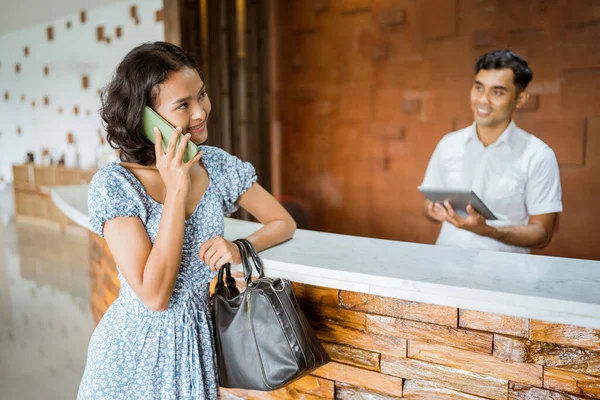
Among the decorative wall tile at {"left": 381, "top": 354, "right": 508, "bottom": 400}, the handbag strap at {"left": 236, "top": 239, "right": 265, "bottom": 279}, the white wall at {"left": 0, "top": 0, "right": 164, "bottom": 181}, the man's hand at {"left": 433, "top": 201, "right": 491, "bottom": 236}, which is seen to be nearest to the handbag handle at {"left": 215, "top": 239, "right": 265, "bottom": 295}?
the handbag strap at {"left": 236, "top": 239, "right": 265, "bottom": 279}

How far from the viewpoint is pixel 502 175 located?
94.9 inches

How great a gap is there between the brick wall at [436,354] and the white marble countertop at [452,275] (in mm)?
81

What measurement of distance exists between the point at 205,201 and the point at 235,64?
128 inches

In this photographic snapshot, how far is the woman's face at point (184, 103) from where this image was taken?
1271 mm

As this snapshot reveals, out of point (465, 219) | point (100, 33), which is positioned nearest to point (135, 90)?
point (465, 219)

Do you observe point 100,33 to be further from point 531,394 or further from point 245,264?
point 531,394

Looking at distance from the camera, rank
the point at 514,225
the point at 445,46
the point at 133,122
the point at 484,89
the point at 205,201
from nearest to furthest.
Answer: the point at 133,122 < the point at 205,201 < the point at 514,225 < the point at 484,89 < the point at 445,46


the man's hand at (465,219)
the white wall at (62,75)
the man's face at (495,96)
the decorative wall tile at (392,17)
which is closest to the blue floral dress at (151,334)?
the man's hand at (465,219)

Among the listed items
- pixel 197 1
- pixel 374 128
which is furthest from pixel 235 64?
pixel 374 128

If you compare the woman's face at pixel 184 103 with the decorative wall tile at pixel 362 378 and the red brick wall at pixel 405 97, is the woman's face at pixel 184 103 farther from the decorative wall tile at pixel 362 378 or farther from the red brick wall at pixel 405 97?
the red brick wall at pixel 405 97

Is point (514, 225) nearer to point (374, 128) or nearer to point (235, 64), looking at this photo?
point (374, 128)

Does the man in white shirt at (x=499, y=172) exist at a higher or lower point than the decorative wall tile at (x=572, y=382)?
higher

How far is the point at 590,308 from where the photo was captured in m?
1.08

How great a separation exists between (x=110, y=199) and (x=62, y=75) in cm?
838
